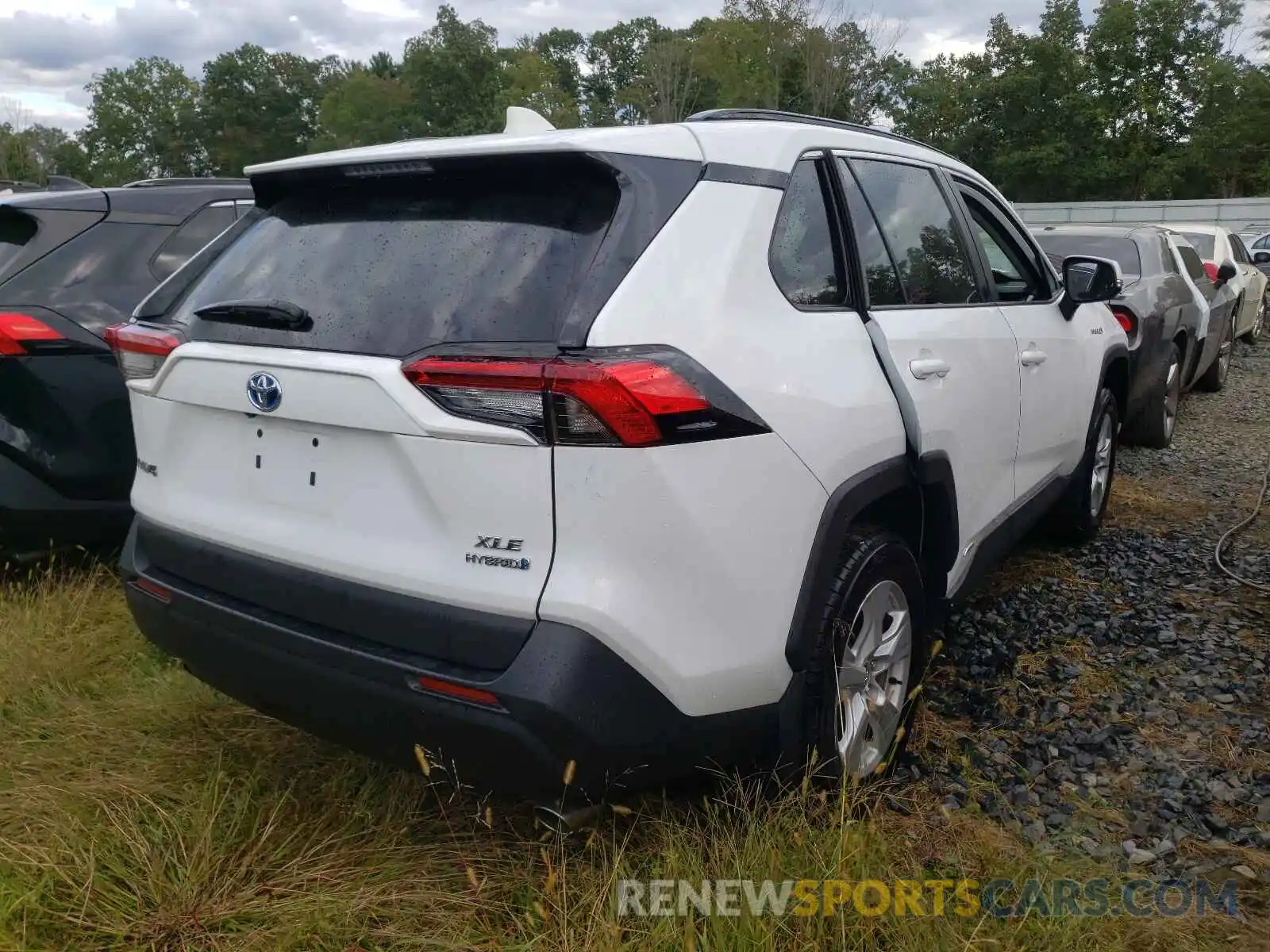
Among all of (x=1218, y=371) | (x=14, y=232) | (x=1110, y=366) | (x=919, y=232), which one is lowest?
(x=1218, y=371)

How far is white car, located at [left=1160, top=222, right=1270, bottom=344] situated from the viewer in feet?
32.9

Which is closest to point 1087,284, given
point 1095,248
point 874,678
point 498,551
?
point 874,678

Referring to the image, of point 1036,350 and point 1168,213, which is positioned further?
point 1168,213

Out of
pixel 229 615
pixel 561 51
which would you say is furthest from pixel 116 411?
pixel 561 51

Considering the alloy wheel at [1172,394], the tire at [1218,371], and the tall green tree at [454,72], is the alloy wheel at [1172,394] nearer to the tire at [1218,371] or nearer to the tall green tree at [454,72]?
the tire at [1218,371]

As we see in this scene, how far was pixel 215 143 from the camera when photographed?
7650cm

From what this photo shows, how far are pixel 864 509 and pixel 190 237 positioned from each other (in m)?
3.42

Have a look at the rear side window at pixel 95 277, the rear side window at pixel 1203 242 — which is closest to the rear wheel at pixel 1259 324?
the rear side window at pixel 1203 242

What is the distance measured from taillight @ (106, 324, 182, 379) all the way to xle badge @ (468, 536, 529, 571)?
3.51 feet

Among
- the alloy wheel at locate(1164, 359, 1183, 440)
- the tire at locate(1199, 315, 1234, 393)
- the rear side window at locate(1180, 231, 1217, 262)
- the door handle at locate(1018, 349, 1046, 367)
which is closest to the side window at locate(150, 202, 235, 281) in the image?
the door handle at locate(1018, 349, 1046, 367)

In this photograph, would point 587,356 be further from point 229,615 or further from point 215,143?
point 215,143

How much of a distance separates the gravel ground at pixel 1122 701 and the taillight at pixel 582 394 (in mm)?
1487

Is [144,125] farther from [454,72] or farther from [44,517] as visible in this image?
[44,517]

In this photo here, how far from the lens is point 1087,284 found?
3.94 m
